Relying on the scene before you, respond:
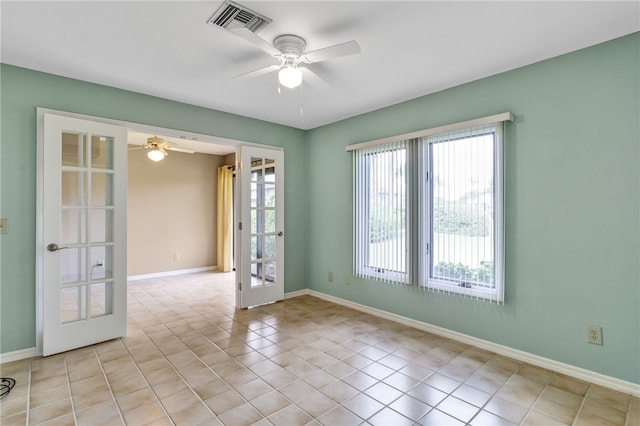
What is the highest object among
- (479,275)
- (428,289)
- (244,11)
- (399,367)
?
(244,11)

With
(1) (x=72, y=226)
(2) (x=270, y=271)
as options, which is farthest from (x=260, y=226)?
(1) (x=72, y=226)

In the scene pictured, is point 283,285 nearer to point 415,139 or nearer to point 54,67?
point 415,139

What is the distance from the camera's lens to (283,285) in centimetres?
459

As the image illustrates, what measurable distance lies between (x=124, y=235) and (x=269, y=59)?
2270 mm

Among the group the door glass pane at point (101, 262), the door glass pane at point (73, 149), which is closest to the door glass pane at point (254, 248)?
the door glass pane at point (101, 262)

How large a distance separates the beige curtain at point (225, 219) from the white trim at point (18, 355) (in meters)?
4.02

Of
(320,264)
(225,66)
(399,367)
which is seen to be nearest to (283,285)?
(320,264)

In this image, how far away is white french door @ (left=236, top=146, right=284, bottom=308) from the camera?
164 inches

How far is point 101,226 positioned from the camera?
3123 millimetres

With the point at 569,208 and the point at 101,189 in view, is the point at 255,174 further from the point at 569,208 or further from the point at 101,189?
the point at 569,208

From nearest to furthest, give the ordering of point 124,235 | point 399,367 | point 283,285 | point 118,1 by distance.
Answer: point 118,1 → point 399,367 → point 124,235 → point 283,285

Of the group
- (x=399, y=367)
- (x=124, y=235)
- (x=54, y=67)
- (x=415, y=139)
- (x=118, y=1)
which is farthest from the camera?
(x=415, y=139)

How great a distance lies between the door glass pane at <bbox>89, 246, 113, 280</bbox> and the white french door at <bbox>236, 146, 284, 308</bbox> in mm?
1438

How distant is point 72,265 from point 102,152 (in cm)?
111
